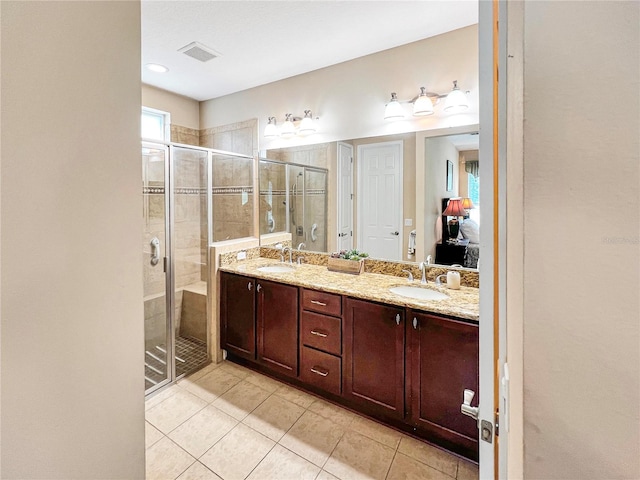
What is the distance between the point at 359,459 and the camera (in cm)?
165

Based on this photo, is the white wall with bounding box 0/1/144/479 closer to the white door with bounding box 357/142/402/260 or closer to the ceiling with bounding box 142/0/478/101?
the ceiling with bounding box 142/0/478/101

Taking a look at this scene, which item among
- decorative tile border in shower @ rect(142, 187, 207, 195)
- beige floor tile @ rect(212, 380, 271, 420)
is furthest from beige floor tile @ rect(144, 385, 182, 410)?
decorative tile border in shower @ rect(142, 187, 207, 195)

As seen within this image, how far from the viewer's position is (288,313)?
2.23 meters

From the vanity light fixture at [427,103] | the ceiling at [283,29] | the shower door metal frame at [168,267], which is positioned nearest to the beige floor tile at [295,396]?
the shower door metal frame at [168,267]

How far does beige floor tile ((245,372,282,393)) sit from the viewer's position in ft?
7.55

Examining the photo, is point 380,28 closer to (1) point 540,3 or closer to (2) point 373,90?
(2) point 373,90

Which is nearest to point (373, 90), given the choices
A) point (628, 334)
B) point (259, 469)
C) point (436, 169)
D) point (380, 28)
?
point (380, 28)

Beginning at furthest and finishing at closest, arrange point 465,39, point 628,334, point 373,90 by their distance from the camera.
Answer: point 373,90 < point 465,39 < point 628,334

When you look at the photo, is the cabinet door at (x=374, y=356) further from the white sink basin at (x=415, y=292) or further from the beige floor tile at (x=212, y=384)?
the beige floor tile at (x=212, y=384)

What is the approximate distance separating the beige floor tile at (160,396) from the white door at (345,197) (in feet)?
5.71

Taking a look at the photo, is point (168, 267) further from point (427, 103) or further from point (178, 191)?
point (427, 103)

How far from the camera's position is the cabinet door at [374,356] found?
177 cm

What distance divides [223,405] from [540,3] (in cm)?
246

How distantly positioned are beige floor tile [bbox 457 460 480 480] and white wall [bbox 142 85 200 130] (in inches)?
156
